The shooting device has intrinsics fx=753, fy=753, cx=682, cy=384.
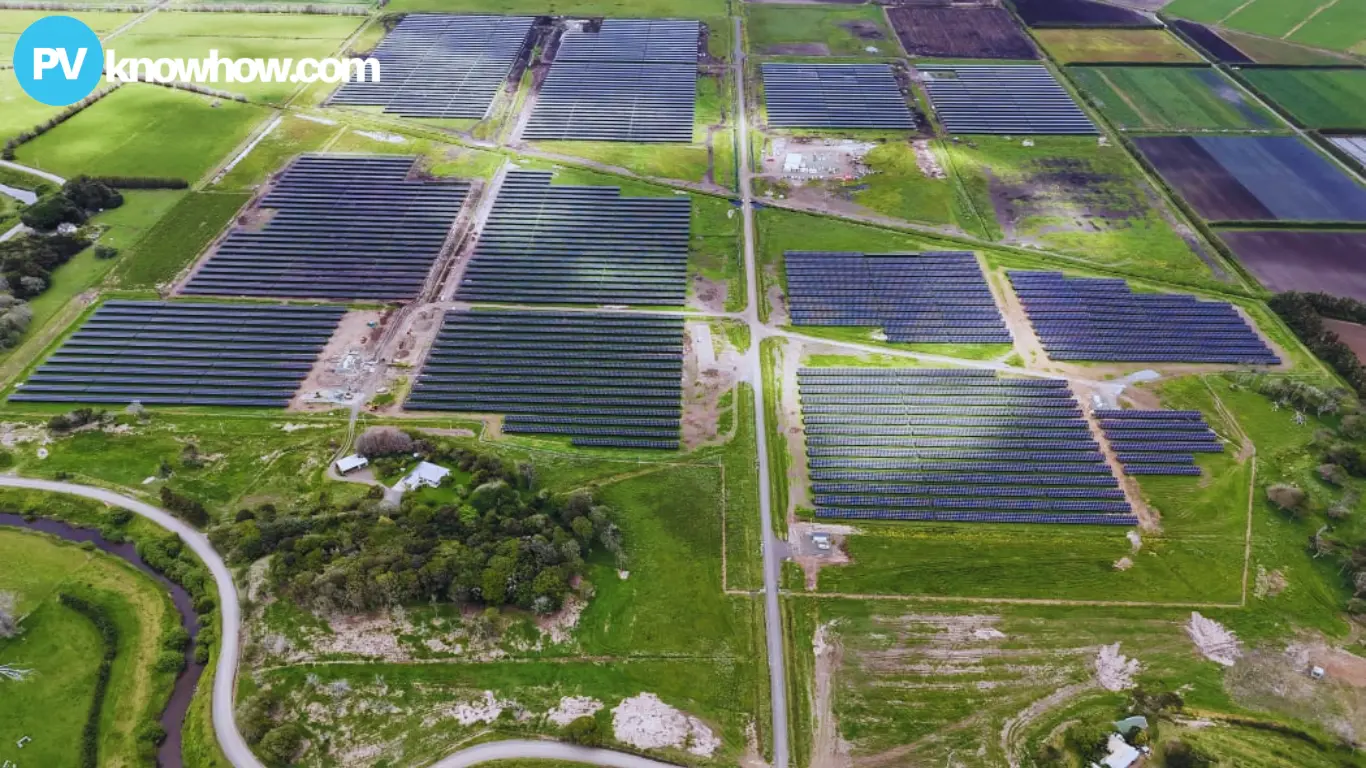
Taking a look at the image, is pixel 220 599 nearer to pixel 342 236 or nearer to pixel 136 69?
pixel 342 236

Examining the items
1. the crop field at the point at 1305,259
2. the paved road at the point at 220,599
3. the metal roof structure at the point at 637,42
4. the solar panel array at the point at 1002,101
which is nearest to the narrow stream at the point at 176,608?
the paved road at the point at 220,599

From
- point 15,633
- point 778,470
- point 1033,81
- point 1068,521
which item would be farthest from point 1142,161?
point 15,633

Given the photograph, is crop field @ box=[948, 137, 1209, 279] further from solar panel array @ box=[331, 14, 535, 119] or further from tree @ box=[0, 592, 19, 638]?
tree @ box=[0, 592, 19, 638]

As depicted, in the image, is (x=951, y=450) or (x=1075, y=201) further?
(x=1075, y=201)

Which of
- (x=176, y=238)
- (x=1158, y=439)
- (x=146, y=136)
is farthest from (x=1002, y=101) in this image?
(x=146, y=136)

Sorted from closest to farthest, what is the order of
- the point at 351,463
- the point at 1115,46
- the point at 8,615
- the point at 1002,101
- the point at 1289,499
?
the point at 8,615
the point at 1289,499
the point at 351,463
the point at 1002,101
the point at 1115,46

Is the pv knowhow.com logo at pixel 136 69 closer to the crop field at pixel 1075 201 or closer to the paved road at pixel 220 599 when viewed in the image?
the paved road at pixel 220 599
